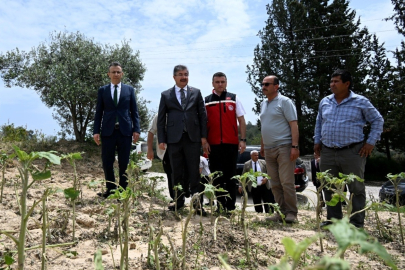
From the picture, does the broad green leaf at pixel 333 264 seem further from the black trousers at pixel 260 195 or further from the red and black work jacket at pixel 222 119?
the black trousers at pixel 260 195

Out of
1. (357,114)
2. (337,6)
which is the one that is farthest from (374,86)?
(357,114)

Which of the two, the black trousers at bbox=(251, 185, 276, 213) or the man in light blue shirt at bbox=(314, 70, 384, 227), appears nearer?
the man in light blue shirt at bbox=(314, 70, 384, 227)

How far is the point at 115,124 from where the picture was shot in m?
4.67

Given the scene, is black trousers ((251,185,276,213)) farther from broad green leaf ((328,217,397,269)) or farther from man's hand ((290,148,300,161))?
broad green leaf ((328,217,397,269))

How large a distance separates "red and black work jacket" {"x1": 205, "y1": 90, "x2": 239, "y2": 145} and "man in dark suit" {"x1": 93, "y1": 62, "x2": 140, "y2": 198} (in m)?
1.12

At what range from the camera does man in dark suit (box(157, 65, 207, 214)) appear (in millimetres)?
4207

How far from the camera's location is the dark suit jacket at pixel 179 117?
4.20m

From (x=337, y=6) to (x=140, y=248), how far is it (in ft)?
87.1

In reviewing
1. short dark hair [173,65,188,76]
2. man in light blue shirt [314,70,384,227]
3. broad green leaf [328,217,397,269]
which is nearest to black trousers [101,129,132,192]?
short dark hair [173,65,188,76]

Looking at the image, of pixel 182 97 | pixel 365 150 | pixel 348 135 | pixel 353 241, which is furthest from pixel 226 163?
pixel 353 241

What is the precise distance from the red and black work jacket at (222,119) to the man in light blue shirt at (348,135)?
111 centimetres

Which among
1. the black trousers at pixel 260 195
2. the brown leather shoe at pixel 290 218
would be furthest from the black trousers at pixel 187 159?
the black trousers at pixel 260 195

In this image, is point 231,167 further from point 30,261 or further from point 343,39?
point 343,39

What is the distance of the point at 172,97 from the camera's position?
4.30 metres
